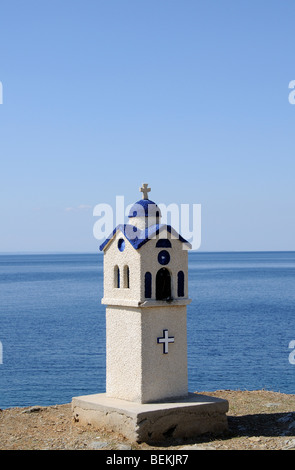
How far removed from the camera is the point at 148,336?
15.8m

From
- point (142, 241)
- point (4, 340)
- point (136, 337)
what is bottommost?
point (4, 340)

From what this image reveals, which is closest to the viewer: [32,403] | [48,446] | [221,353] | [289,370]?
[48,446]

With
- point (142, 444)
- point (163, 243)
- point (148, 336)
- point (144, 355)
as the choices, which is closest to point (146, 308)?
point (148, 336)

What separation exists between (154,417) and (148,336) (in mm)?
2004

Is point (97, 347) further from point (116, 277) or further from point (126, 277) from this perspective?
point (126, 277)

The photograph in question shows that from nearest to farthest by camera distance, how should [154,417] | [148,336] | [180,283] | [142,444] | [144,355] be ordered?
[142,444] < [154,417] < [144,355] < [148,336] < [180,283]

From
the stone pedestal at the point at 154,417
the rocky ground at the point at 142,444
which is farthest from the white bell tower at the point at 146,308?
the rocky ground at the point at 142,444

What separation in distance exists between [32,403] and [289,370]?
14.2 metres

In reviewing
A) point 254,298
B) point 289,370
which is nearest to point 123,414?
point 289,370

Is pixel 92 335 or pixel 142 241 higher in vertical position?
pixel 142 241

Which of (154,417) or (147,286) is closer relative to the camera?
(154,417)

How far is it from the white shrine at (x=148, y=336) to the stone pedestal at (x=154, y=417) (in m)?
0.02

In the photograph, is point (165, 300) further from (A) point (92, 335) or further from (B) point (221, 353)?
(A) point (92, 335)

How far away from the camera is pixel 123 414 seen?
14953 mm
